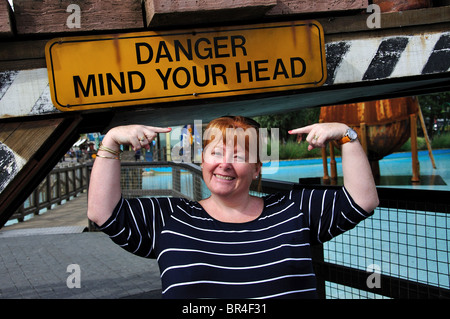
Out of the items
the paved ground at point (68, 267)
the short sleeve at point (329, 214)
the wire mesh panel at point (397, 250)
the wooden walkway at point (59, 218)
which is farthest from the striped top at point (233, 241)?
the wooden walkway at point (59, 218)

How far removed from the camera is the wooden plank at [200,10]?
1770 millimetres

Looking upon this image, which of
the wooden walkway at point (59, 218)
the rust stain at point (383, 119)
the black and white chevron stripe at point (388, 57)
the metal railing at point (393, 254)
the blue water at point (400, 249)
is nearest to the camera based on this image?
the black and white chevron stripe at point (388, 57)

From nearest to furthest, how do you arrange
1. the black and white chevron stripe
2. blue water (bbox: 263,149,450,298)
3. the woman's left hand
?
the woman's left hand
the black and white chevron stripe
blue water (bbox: 263,149,450,298)

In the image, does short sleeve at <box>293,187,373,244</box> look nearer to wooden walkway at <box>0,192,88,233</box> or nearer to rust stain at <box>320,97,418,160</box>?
wooden walkway at <box>0,192,88,233</box>

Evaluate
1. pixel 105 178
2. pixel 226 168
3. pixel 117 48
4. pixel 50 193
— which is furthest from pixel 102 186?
pixel 50 193

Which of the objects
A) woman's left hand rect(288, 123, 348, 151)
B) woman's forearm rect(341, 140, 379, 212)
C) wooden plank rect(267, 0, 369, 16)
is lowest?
woman's forearm rect(341, 140, 379, 212)

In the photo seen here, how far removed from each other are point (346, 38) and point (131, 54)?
995mm

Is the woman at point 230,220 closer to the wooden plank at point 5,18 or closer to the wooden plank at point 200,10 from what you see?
the wooden plank at point 200,10

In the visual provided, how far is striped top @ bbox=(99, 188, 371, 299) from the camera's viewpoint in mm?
1670

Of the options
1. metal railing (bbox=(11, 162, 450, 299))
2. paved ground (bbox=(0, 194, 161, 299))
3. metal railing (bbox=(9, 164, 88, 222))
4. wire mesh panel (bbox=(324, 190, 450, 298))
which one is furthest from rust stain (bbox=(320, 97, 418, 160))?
wire mesh panel (bbox=(324, 190, 450, 298))

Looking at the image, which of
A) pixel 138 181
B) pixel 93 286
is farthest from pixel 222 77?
pixel 138 181

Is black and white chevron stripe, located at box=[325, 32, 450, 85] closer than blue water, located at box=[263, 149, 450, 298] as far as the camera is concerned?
Yes

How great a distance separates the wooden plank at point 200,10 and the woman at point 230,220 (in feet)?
1.47

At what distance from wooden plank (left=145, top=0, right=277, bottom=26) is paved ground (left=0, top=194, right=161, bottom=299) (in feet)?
12.4
